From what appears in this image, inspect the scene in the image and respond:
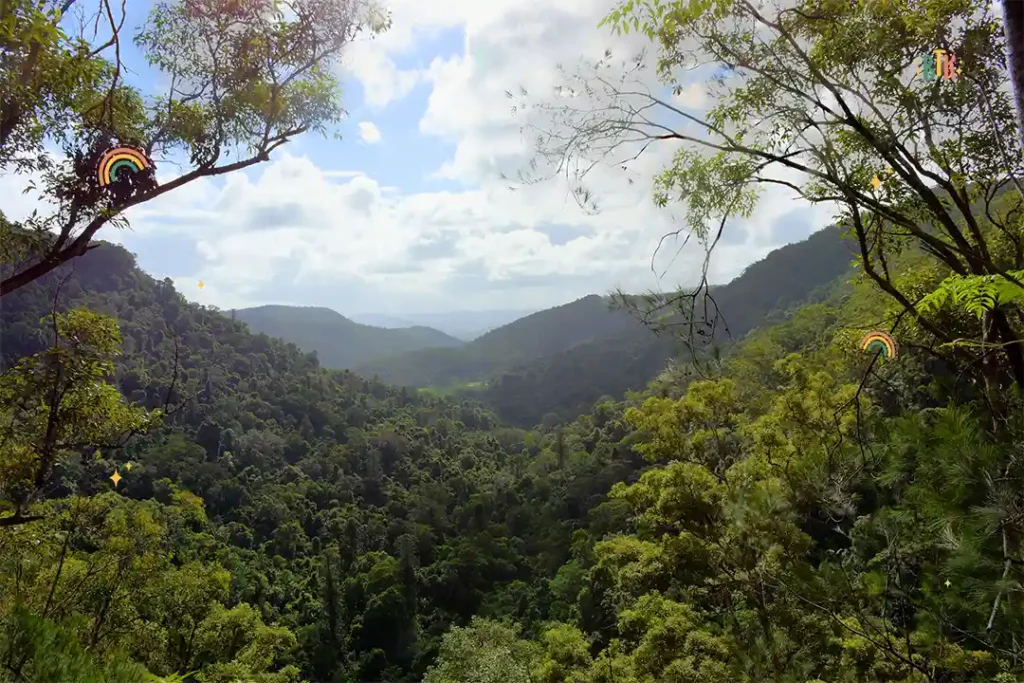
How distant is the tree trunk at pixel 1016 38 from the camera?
5.11ft

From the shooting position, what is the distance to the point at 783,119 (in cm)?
233

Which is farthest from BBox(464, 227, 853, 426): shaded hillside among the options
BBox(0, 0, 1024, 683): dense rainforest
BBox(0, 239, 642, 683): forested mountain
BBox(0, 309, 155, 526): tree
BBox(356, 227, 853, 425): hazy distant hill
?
BBox(0, 309, 155, 526): tree

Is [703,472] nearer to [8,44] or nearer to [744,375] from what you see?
[8,44]

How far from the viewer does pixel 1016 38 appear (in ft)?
5.12

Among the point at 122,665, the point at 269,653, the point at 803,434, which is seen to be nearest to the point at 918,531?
the point at 122,665

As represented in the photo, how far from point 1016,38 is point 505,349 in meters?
166

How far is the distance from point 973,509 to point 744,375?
21568 millimetres
